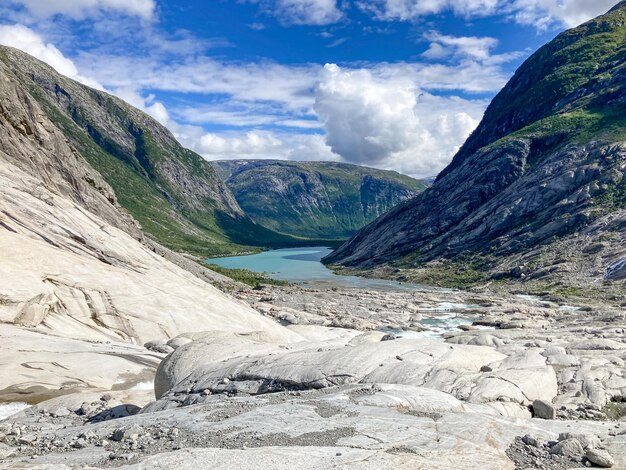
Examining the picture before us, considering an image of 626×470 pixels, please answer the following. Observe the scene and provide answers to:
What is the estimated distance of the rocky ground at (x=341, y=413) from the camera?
43.4 ft

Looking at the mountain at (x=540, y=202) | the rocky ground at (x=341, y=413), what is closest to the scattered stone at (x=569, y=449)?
the rocky ground at (x=341, y=413)

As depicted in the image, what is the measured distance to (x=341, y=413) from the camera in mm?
16156

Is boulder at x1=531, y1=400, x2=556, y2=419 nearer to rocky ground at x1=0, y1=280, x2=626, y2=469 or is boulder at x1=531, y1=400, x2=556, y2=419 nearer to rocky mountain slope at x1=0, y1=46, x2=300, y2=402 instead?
rocky ground at x1=0, y1=280, x2=626, y2=469

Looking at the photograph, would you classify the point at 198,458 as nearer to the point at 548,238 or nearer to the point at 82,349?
the point at 82,349

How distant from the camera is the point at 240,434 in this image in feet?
48.2

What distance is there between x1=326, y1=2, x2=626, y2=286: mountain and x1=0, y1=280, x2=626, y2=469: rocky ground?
83186mm

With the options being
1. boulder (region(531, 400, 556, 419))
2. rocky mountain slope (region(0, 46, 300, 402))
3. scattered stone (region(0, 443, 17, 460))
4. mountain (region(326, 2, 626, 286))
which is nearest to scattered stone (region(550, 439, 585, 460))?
boulder (region(531, 400, 556, 419))

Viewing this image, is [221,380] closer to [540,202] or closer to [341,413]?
[341,413]

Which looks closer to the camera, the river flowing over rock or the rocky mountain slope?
the river flowing over rock

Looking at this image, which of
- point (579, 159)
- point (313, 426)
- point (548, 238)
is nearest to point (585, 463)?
point (313, 426)

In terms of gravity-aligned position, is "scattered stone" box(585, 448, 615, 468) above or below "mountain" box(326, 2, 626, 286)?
below

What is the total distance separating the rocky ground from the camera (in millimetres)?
13227

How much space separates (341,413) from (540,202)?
136512 millimetres

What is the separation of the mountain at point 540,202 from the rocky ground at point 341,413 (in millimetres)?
83186
